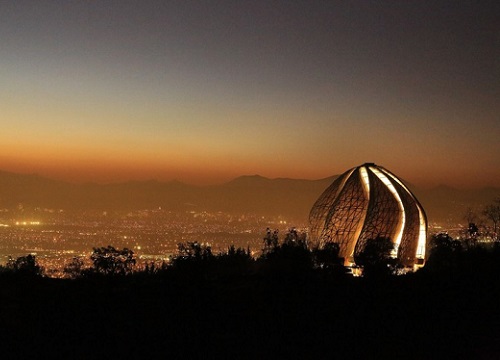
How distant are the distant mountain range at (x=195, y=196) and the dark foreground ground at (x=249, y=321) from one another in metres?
66.5

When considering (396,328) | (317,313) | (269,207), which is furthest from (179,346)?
(269,207)

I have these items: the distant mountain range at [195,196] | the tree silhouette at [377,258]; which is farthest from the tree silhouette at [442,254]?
the distant mountain range at [195,196]

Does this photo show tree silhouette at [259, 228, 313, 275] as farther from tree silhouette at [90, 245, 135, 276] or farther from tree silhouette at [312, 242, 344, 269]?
tree silhouette at [90, 245, 135, 276]

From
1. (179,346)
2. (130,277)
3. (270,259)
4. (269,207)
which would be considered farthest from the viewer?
(269,207)

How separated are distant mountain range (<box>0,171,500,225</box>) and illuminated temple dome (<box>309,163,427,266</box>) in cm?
5167

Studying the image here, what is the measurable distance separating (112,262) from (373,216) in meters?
14.0

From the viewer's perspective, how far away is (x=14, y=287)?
64.3 feet

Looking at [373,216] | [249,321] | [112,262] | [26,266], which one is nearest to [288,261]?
[373,216]

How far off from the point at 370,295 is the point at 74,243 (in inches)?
2417

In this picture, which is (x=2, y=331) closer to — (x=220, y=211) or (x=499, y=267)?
(x=499, y=267)

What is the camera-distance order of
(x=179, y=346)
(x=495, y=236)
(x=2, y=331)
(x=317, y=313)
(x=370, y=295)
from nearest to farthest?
(x=179, y=346) → (x=2, y=331) → (x=317, y=313) → (x=370, y=295) → (x=495, y=236)

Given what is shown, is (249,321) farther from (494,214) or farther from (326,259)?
(494,214)

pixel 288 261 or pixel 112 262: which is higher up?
pixel 288 261

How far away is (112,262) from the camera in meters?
27.6
